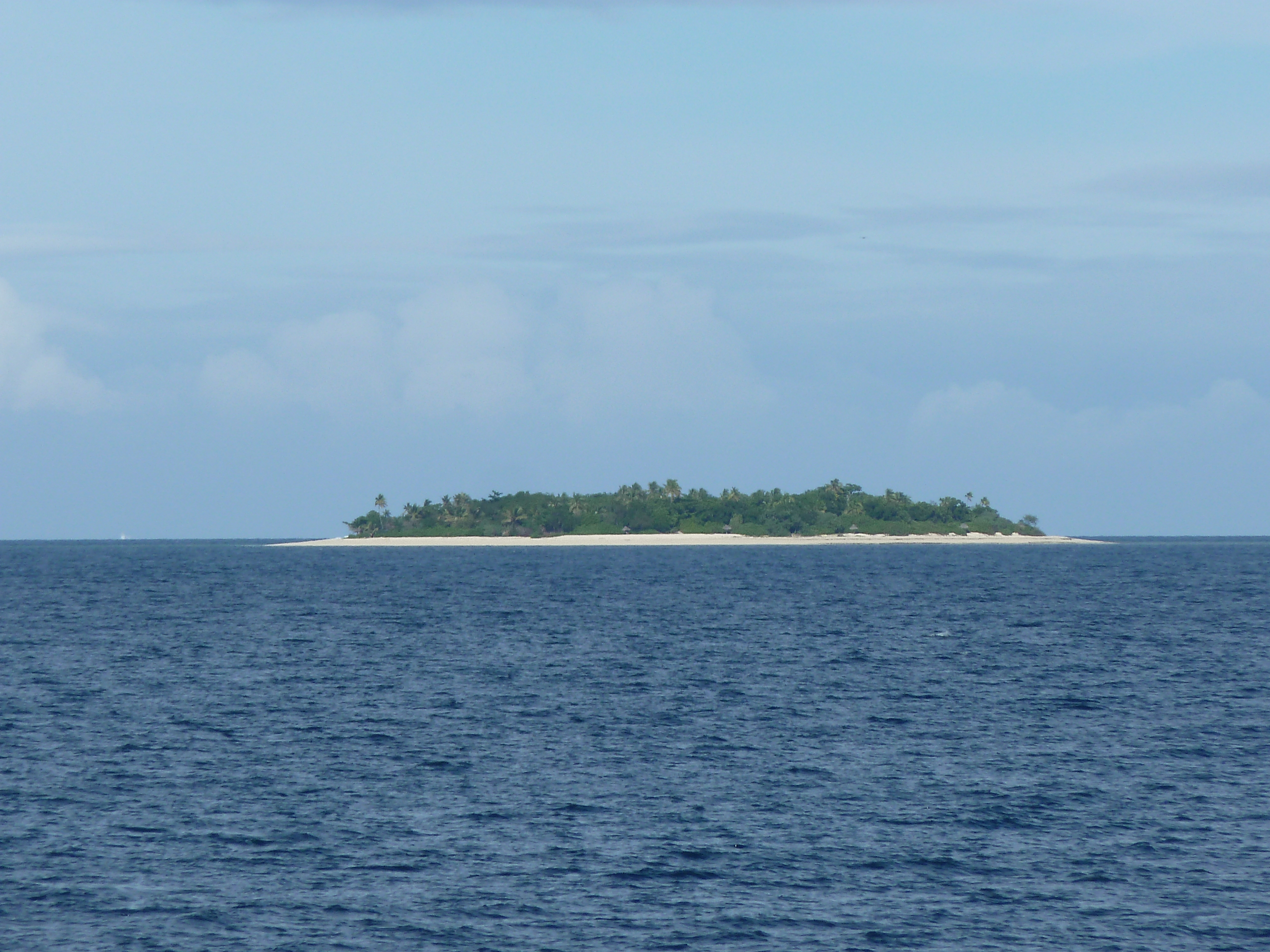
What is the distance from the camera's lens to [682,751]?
48.8 m

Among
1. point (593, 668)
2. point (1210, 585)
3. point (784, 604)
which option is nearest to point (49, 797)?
point (593, 668)

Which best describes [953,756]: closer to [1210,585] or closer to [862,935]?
[862,935]

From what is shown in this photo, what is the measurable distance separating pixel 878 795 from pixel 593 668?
3517 cm

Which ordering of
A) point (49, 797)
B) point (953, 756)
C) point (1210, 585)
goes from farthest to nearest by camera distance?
point (1210, 585), point (953, 756), point (49, 797)

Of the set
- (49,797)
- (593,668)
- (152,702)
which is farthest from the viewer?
(593,668)

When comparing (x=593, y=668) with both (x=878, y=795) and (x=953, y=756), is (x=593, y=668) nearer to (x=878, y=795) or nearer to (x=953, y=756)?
(x=953, y=756)

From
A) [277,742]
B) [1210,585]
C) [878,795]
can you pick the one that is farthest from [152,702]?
[1210,585]

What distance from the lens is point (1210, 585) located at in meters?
162

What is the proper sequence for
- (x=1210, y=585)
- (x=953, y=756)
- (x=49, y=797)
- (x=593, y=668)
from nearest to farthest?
(x=49, y=797) → (x=953, y=756) → (x=593, y=668) → (x=1210, y=585)

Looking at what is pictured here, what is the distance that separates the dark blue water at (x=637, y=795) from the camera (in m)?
29.4

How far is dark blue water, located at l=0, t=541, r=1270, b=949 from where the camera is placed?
29.4m

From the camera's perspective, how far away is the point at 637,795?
41312mm

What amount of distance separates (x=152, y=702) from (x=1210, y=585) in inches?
5383

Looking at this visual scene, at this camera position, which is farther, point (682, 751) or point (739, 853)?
point (682, 751)
